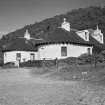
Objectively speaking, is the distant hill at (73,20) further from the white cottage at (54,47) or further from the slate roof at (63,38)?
the slate roof at (63,38)

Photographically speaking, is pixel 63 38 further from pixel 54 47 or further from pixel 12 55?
pixel 12 55

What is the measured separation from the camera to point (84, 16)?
105 meters

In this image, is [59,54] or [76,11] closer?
[59,54]

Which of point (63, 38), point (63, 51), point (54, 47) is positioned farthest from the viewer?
point (63, 38)

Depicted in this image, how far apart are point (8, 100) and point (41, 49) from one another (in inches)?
1007

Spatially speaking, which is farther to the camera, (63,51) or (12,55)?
(12,55)

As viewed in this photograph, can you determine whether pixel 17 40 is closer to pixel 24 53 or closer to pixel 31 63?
pixel 24 53

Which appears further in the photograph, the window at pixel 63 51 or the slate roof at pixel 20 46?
the slate roof at pixel 20 46

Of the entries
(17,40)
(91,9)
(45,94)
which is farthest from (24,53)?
(91,9)

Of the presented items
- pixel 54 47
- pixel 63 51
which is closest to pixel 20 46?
pixel 54 47

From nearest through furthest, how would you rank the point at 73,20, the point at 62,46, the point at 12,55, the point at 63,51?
the point at 62,46, the point at 63,51, the point at 12,55, the point at 73,20

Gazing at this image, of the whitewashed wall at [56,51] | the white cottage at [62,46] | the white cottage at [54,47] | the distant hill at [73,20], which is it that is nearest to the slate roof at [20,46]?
the white cottage at [54,47]

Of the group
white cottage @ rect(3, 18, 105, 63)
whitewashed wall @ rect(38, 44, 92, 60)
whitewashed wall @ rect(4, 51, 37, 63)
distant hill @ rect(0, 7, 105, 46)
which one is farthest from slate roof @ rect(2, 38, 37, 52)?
distant hill @ rect(0, 7, 105, 46)

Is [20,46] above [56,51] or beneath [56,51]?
above
